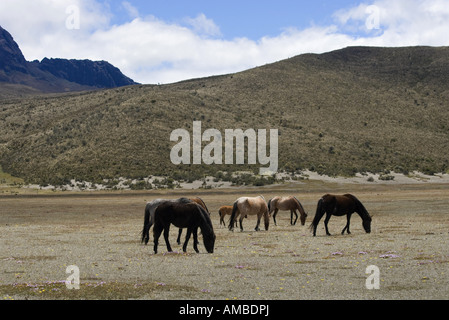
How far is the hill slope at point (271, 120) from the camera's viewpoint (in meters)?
87.1

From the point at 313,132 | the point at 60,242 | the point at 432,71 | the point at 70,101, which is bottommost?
the point at 60,242

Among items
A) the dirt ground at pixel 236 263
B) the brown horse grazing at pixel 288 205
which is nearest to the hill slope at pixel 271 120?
the brown horse grazing at pixel 288 205

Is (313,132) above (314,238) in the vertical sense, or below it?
above

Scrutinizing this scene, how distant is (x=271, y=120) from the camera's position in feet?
363

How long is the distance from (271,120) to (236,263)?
94720 millimetres

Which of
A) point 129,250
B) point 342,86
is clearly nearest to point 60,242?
point 129,250

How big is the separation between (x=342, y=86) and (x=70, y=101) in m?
69.7

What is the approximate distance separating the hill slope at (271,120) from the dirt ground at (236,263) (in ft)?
175

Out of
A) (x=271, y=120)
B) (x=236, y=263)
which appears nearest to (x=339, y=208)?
(x=236, y=263)

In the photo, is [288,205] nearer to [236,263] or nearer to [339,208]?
[339,208]

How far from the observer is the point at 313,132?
107125 mm

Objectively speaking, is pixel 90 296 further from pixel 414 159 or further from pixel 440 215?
pixel 414 159
